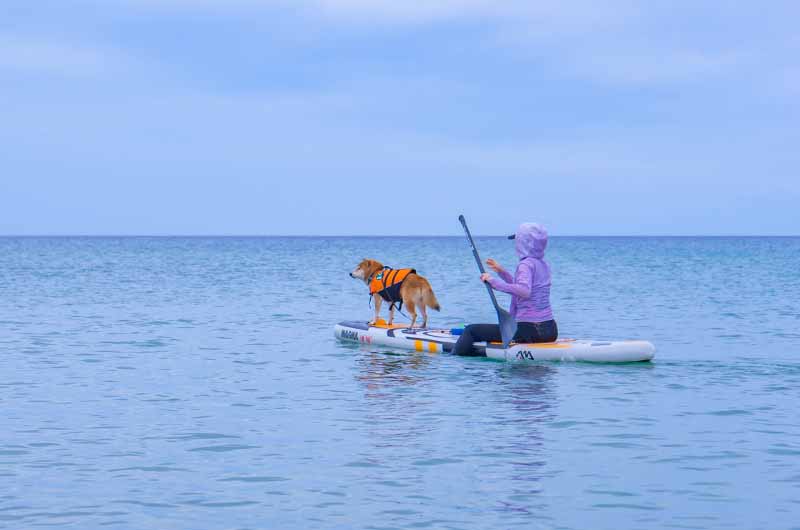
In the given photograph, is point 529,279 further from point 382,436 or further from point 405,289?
point 382,436

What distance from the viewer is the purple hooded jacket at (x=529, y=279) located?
13.6 meters

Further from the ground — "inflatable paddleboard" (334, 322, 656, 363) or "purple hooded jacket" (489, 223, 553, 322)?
"purple hooded jacket" (489, 223, 553, 322)

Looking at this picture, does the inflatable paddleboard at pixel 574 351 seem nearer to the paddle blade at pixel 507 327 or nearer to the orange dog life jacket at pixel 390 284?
the paddle blade at pixel 507 327

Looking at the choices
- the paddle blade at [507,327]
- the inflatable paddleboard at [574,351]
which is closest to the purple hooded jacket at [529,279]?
the paddle blade at [507,327]

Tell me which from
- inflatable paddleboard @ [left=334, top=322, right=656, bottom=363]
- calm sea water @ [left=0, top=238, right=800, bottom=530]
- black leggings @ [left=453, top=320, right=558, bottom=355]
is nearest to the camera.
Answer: calm sea water @ [left=0, top=238, right=800, bottom=530]

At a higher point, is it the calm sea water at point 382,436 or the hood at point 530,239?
the hood at point 530,239

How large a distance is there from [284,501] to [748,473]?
12.3 feet

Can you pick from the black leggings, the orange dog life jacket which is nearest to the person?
the black leggings

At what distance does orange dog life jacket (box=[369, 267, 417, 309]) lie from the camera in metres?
16.7

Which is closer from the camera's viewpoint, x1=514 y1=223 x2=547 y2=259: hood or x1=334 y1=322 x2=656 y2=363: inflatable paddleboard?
x1=514 y1=223 x2=547 y2=259: hood

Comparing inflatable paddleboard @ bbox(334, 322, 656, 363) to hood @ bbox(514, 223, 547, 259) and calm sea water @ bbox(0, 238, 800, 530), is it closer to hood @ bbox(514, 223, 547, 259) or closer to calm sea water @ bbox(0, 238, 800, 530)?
calm sea water @ bbox(0, 238, 800, 530)

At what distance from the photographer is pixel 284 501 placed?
7227mm

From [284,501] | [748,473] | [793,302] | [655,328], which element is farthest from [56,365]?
[793,302]

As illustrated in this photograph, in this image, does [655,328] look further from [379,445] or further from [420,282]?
[379,445]
